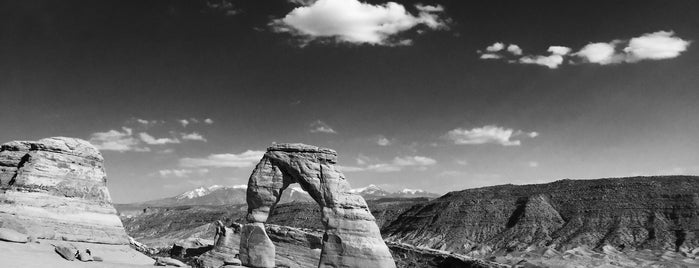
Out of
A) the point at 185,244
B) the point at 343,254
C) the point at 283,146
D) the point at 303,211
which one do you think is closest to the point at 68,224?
the point at 283,146

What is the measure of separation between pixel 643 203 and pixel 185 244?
51627 millimetres

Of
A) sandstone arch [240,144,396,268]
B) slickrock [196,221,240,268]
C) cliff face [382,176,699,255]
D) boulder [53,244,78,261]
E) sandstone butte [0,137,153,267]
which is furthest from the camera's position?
cliff face [382,176,699,255]

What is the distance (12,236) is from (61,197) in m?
3.58

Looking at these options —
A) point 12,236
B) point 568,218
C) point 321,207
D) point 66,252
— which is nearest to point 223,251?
point 321,207

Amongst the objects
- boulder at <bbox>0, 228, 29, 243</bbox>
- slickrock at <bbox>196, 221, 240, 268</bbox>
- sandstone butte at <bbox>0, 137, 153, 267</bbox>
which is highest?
sandstone butte at <bbox>0, 137, 153, 267</bbox>

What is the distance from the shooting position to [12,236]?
19.7m

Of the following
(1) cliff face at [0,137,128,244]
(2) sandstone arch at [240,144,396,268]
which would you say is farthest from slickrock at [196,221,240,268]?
(1) cliff face at [0,137,128,244]

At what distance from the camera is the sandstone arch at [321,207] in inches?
894

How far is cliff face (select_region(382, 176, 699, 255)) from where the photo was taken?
2207 inches

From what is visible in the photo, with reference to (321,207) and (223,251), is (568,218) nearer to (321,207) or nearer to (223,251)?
(321,207)

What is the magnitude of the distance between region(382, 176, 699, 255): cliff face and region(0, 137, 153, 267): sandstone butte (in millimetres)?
45097

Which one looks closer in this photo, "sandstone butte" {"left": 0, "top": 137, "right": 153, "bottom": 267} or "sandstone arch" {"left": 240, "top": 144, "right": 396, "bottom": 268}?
"sandstone butte" {"left": 0, "top": 137, "right": 153, "bottom": 267}

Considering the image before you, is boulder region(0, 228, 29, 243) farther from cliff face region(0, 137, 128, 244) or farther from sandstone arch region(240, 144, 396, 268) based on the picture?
sandstone arch region(240, 144, 396, 268)

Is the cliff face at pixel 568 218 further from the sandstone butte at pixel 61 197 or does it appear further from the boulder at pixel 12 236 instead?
the boulder at pixel 12 236
